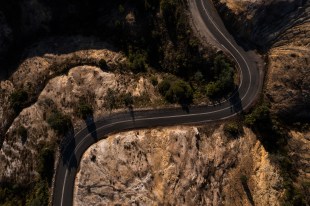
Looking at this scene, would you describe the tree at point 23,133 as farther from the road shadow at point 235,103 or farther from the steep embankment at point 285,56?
the steep embankment at point 285,56

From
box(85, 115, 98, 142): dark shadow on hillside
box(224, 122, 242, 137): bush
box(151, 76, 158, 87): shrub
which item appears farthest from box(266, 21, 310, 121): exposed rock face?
box(85, 115, 98, 142): dark shadow on hillside

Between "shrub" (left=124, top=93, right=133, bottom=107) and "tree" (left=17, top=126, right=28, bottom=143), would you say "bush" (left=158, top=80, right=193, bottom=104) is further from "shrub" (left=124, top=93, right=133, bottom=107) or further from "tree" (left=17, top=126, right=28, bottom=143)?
"tree" (left=17, top=126, right=28, bottom=143)

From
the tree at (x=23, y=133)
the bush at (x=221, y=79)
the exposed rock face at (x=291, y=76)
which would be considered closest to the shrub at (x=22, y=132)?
the tree at (x=23, y=133)

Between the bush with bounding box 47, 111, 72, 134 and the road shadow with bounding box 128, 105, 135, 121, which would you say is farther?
the road shadow with bounding box 128, 105, 135, 121

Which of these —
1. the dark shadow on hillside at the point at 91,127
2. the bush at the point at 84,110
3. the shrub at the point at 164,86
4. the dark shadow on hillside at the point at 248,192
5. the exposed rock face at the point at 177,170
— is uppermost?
the shrub at the point at 164,86

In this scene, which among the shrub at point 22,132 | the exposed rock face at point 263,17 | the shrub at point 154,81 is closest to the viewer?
the exposed rock face at point 263,17

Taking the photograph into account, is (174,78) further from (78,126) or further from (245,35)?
(78,126)
